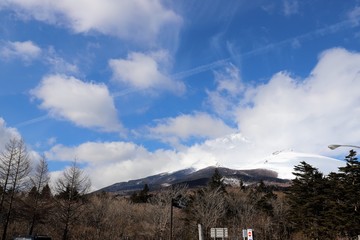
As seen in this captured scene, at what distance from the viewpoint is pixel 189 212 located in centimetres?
7106

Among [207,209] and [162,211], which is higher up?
[207,209]

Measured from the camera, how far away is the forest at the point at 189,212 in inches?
1741

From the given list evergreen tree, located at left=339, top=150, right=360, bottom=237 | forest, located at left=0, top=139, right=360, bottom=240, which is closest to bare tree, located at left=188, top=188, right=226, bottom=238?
forest, located at left=0, top=139, right=360, bottom=240

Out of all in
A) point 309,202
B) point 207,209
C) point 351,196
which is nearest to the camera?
point 351,196

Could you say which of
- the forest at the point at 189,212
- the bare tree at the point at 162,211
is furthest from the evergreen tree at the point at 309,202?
the bare tree at the point at 162,211

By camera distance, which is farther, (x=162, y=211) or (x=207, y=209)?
(x=207, y=209)

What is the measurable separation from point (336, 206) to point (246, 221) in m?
24.9

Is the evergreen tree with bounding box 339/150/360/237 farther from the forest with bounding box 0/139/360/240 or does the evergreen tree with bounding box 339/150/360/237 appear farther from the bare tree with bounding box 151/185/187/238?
the bare tree with bounding box 151/185/187/238

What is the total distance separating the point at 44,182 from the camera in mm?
44844

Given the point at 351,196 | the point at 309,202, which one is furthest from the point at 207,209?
the point at 351,196

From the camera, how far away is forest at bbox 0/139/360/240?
44219 millimetres

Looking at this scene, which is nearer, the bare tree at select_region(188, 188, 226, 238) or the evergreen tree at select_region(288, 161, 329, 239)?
the evergreen tree at select_region(288, 161, 329, 239)

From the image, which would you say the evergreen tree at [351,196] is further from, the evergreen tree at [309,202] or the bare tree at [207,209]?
the bare tree at [207,209]

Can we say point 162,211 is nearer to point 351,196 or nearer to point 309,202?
point 309,202
